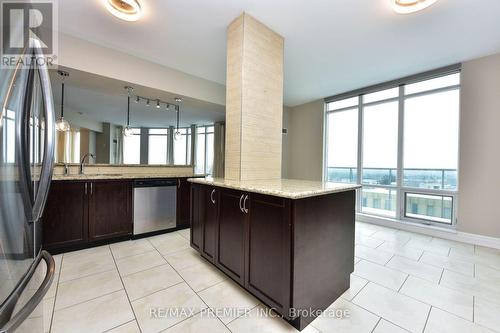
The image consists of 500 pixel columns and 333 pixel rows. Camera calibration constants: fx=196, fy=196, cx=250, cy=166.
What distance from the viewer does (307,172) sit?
537 centimetres

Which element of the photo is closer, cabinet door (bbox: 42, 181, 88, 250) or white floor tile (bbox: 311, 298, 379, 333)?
white floor tile (bbox: 311, 298, 379, 333)

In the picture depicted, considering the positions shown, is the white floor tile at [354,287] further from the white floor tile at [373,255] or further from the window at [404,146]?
the window at [404,146]

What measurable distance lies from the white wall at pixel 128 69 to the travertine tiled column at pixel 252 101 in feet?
→ 4.74

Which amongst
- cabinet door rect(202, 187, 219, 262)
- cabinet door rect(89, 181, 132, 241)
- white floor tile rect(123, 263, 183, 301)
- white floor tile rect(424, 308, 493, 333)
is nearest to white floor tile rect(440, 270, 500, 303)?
white floor tile rect(424, 308, 493, 333)

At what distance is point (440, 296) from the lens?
1.75 meters

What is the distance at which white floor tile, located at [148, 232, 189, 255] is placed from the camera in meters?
2.68

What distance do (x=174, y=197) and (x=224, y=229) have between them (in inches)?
70.8

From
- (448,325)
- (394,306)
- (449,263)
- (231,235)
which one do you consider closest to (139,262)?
(231,235)

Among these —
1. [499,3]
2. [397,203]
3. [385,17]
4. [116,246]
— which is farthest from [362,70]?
[116,246]

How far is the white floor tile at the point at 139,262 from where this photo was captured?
84.0 inches

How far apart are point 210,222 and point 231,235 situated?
40 centimetres

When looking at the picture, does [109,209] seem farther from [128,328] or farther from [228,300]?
[228,300]

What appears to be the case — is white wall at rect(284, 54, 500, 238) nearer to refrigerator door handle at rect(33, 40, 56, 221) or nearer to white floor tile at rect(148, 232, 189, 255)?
white floor tile at rect(148, 232, 189, 255)

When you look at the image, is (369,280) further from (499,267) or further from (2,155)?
(2,155)
